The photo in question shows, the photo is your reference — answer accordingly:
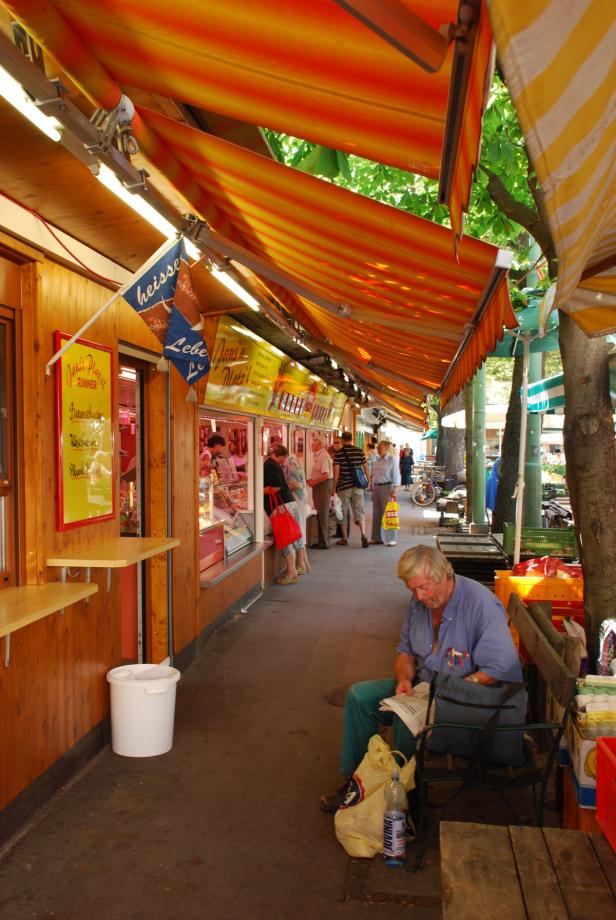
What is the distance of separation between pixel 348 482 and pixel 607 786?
12321 mm

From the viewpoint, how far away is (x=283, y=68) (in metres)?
2.23

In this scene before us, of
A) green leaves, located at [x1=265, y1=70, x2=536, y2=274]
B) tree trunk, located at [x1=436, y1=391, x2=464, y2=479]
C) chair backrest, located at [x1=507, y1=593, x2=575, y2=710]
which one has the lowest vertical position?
chair backrest, located at [x1=507, y1=593, x2=575, y2=710]

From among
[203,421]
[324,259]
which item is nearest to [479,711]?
[324,259]

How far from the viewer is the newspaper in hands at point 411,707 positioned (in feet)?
12.3

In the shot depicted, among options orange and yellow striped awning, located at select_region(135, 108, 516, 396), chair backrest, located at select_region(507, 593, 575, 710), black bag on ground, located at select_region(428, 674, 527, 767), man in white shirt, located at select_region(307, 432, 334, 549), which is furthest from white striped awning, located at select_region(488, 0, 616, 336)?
man in white shirt, located at select_region(307, 432, 334, 549)

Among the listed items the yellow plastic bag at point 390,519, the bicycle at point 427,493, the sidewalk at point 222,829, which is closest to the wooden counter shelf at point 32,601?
the sidewalk at point 222,829

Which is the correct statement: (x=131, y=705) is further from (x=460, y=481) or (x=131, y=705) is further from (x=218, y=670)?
(x=460, y=481)

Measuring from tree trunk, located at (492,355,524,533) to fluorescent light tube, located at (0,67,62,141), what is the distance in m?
8.11

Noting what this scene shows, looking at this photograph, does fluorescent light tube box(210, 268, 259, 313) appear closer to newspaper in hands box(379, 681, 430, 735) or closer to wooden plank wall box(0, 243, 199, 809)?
wooden plank wall box(0, 243, 199, 809)

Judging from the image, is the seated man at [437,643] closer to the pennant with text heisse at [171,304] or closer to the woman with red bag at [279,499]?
the pennant with text heisse at [171,304]

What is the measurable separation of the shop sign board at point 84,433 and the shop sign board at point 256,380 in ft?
7.84

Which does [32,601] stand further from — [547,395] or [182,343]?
[547,395]

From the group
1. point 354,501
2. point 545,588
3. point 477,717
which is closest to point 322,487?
point 354,501

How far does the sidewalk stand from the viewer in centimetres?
335
